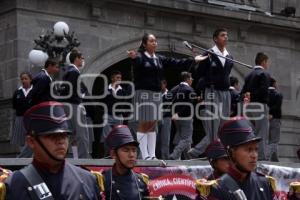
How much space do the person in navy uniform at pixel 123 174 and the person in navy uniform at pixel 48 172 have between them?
235 centimetres

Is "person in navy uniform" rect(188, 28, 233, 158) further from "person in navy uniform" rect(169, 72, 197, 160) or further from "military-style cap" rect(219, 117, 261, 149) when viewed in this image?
"military-style cap" rect(219, 117, 261, 149)

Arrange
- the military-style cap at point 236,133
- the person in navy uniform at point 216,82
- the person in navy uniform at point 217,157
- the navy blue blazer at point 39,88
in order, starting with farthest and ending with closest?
the person in navy uniform at point 216,82, the navy blue blazer at point 39,88, the person in navy uniform at point 217,157, the military-style cap at point 236,133

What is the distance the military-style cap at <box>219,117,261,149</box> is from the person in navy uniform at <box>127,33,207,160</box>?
5.01m

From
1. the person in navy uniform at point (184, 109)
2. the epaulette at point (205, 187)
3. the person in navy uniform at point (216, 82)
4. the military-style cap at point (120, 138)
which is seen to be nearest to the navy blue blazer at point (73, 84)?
the person in navy uniform at point (216, 82)

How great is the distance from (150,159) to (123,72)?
364 inches

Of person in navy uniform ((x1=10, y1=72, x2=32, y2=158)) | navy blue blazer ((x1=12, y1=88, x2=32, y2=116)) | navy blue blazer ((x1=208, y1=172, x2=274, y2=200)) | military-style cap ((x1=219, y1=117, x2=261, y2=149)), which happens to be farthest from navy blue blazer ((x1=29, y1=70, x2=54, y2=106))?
navy blue blazer ((x1=208, y1=172, x2=274, y2=200))

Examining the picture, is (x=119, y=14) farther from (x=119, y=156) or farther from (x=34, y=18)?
(x=119, y=156)

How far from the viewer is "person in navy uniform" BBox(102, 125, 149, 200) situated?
7055 millimetres

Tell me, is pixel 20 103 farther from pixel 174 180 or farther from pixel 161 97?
pixel 174 180

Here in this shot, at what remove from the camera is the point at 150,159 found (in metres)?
10.3

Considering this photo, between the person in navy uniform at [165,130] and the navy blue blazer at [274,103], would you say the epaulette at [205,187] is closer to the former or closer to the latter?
the person in navy uniform at [165,130]

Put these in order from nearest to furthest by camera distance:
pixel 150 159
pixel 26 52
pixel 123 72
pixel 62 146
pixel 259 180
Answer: pixel 62 146 → pixel 259 180 → pixel 150 159 → pixel 26 52 → pixel 123 72

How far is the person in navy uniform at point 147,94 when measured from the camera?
10.6 m

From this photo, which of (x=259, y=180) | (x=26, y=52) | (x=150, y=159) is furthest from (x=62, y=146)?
(x=26, y=52)
